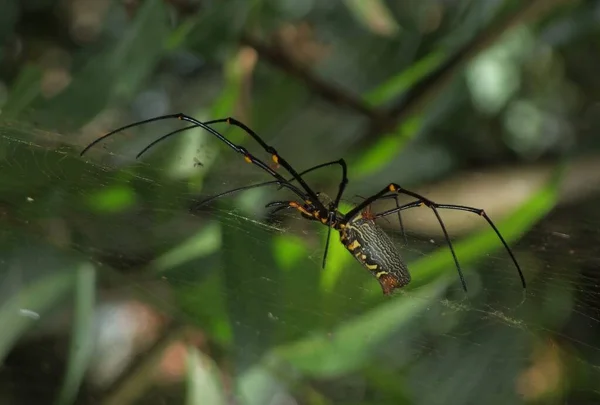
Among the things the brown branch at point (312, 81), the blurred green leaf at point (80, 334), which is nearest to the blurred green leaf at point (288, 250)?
the blurred green leaf at point (80, 334)

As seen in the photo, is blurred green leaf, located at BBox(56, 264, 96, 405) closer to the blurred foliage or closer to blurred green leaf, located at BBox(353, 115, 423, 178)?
the blurred foliage

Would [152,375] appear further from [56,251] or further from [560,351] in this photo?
[560,351]

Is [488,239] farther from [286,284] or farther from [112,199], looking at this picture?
[112,199]

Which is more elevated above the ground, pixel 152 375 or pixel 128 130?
pixel 128 130

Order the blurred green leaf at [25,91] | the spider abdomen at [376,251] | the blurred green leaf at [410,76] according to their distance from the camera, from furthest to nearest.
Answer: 1. the blurred green leaf at [410,76]
2. the blurred green leaf at [25,91]
3. the spider abdomen at [376,251]

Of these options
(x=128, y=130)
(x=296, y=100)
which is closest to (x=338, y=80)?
(x=296, y=100)

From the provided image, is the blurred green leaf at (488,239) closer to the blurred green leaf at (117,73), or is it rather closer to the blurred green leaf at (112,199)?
the blurred green leaf at (112,199)

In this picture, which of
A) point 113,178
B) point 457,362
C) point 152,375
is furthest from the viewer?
point 152,375

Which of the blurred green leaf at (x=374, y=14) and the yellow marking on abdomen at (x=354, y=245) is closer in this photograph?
the yellow marking on abdomen at (x=354, y=245)
